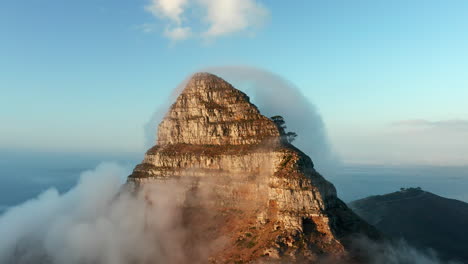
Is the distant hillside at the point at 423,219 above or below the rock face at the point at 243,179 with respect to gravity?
below

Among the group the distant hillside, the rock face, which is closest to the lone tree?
the rock face

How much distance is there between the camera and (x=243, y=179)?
75312 millimetres

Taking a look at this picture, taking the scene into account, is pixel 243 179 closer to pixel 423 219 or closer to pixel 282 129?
pixel 282 129

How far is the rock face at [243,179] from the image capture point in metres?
62.5

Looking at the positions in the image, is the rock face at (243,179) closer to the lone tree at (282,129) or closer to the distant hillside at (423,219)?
the lone tree at (282,129)

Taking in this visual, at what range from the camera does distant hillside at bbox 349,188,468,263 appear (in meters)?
103

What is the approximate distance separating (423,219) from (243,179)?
82.3 m

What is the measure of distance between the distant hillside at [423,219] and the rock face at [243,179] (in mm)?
47176

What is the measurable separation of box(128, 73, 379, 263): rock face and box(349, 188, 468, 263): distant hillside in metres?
47.2

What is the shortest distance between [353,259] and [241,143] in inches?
1310

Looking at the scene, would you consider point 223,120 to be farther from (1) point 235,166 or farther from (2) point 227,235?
(2) point 227,235

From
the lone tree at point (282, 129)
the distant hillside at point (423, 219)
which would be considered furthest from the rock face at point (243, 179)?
the distant hillside at point (423, 219)

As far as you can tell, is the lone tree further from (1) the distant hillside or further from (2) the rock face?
(1) the distant hillside

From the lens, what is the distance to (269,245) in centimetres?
6072
